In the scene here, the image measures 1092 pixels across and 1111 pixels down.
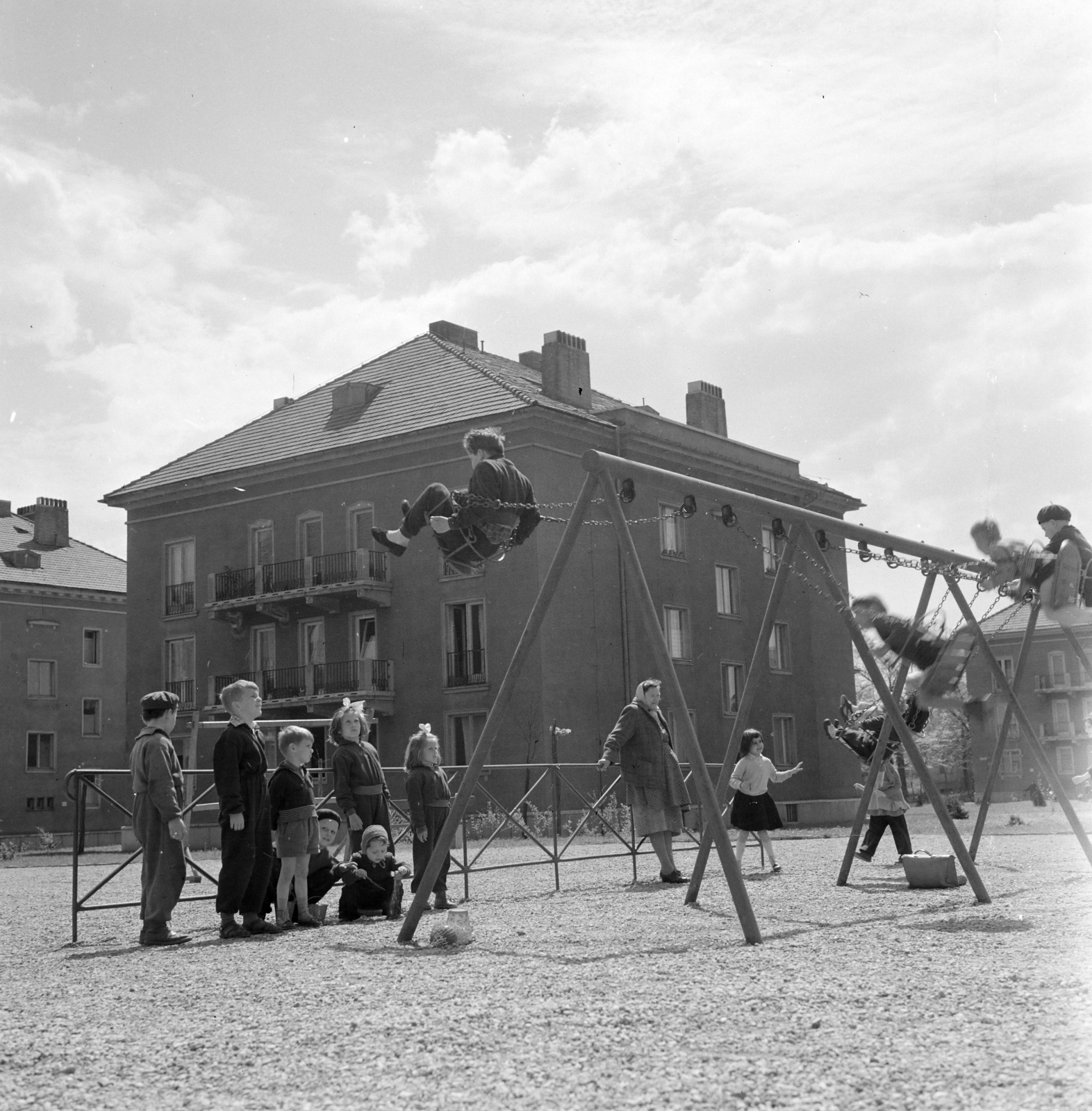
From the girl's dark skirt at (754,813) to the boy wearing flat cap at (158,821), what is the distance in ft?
21.3

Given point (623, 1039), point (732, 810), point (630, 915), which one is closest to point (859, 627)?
point (630, 915)

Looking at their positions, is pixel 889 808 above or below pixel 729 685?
below

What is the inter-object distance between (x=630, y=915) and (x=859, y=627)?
9.96 ft

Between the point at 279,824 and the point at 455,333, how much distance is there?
3334cm

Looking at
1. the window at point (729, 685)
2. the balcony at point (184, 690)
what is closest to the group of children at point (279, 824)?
the window at point (729, 685)

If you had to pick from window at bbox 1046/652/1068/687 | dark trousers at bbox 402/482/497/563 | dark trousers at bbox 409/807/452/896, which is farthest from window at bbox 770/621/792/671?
dark trousers at bbox 402/482/497/563

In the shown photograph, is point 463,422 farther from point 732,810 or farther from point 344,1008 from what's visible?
point 344,1008

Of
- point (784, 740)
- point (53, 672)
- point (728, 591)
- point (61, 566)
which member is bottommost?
point (784, 740)

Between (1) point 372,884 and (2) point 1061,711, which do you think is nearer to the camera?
(1) point 372,884

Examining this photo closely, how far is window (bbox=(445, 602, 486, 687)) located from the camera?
34688 millimetres

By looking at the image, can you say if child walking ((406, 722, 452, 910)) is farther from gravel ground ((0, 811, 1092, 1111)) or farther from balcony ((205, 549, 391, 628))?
balcony ((205, 549, 391, 628))

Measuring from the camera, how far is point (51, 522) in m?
56.9

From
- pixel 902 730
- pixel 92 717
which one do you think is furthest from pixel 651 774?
pixel 92 717

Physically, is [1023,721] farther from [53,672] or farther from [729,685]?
[53,672]
